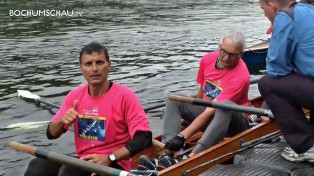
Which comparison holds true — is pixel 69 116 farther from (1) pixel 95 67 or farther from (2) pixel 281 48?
(2) pixel 281 48

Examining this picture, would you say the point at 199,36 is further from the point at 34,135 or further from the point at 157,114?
the point at 34,135

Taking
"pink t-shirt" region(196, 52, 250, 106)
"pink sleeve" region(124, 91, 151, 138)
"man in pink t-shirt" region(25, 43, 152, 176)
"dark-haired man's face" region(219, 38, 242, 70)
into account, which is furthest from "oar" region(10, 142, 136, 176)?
"dark-haired man's face" region(219, 38, 242, 70)

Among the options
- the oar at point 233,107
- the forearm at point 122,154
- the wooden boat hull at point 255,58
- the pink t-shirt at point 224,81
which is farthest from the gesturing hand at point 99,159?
the wooden boat hull at point 255,58

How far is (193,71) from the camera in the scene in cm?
1648

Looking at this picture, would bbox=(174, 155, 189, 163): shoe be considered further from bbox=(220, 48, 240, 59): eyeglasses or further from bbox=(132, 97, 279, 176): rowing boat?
bbox=(220, 48, 240, 59): eyeglasses

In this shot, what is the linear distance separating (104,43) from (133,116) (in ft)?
56.7

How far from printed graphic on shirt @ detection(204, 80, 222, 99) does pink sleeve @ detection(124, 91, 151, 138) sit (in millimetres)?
2299

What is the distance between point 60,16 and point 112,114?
29.2 meters

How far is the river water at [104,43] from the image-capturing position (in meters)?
11.3

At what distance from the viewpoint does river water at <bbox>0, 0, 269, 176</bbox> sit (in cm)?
1132

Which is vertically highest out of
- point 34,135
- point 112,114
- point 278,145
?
point 112,114

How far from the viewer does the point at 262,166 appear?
619 centimetres

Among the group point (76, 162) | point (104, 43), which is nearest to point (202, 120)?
point (76, 162)

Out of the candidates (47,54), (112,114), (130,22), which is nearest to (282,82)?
(112,114)
